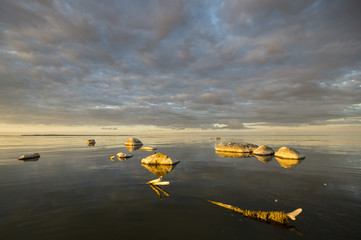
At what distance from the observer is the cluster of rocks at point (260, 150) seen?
23.1 meters

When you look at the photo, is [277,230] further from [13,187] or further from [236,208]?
[13,187]

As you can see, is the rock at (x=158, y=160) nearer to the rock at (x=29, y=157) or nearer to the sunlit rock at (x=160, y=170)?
the sunlit rock at (x=160, y=170)

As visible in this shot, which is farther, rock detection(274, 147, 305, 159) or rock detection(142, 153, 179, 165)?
rock detection(274, 147, 305, 159)

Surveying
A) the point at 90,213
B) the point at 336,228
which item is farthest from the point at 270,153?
the point at 90,213

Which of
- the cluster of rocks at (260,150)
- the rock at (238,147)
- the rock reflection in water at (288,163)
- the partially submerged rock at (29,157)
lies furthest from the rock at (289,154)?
the partially submerged rock at (29,157)

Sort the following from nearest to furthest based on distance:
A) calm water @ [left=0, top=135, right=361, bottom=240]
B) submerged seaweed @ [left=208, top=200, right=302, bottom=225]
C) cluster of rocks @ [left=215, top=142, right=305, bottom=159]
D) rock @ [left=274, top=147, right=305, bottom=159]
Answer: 1. calm water @ [left=0, top=135, right=361, bottom=240]
2. submerged seaweed @ [left=208, top=200, right=302, bottom=225]
3. rock @ [left=274, top=147, right=305, bottom=159]
4. cluster of rocks @ [left=215, top=142, right=305, bottom=159]

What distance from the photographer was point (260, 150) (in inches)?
1072

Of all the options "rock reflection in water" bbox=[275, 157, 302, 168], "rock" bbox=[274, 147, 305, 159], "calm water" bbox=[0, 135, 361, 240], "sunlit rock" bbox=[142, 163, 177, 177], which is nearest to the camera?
"calm water" bbox=[0, 135, 361, 240]

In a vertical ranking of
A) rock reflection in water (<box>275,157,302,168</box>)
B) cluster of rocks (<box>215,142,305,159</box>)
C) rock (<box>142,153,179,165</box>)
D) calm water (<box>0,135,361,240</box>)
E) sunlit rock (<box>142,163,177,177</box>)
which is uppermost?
cluster of rocks (<box>215,142,305,159</box>)

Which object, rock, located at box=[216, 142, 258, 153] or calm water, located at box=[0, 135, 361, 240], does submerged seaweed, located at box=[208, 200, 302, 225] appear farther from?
rock, located at box=[216, 142, 258, 153]

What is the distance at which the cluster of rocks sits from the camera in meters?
23.1

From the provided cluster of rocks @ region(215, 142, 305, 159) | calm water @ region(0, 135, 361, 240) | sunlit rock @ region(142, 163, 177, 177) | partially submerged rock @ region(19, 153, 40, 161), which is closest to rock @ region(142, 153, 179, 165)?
sunlit rock @ region(142, 163, 177, 177)

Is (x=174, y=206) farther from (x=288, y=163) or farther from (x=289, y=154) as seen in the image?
(x=289, y=154)

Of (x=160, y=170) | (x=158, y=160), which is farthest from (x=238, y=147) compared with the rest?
(x=160, y=170)
